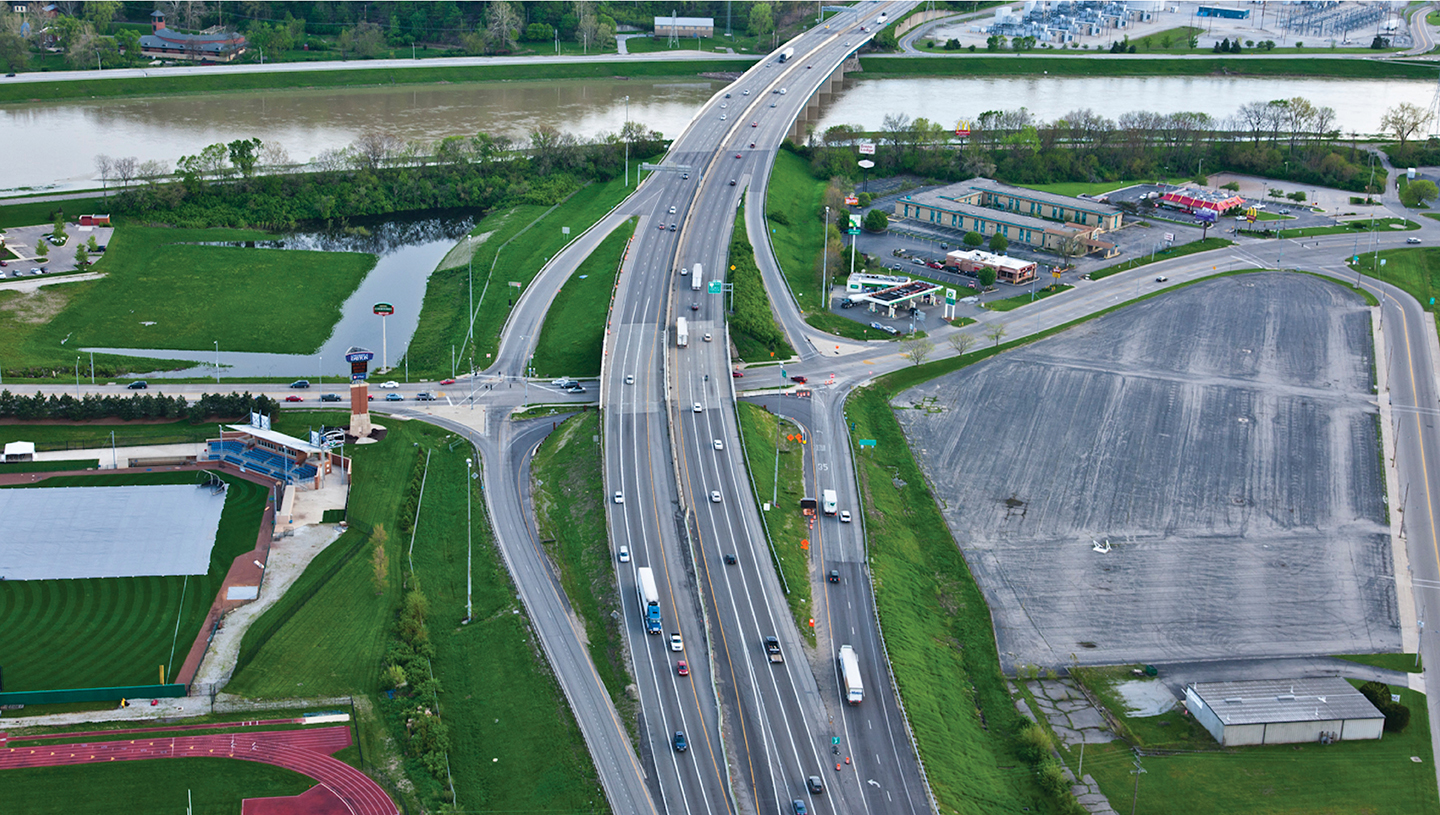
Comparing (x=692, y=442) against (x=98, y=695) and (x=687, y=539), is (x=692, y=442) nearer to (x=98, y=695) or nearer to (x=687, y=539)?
(x=687, y=539)

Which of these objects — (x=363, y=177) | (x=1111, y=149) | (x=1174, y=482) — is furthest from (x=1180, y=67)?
(x=1174, y=482)

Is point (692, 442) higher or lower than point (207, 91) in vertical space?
lower

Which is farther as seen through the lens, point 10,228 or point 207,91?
point 207,91

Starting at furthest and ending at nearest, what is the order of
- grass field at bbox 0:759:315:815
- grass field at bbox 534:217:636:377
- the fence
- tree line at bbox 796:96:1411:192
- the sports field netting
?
tree line at bbox 796:96:1411:192
grass field at bbox 534:217:636:377
the sports field netting
the fence
grass field at bbox 0:759:315:815

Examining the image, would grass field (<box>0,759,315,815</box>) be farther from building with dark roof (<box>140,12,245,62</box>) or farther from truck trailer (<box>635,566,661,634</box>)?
building with dark roof (<box>140,12,245,62</box>)

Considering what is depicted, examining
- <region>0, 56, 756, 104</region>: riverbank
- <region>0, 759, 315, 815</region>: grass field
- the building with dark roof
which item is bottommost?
<region>0, 759, 315, 815</region>: grass field

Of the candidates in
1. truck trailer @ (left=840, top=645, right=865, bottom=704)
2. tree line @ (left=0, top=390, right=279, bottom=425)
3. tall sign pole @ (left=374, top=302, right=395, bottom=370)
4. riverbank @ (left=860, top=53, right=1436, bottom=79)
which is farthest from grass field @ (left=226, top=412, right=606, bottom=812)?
riverbank @ (left=860, top=53, right=1436, bottom=79)

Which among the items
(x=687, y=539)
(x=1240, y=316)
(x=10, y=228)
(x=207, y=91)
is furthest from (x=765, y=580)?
(x=207, y=91)
